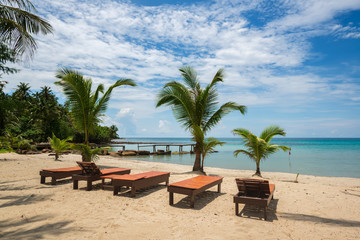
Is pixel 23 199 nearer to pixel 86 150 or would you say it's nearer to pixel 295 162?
pixel 86 150

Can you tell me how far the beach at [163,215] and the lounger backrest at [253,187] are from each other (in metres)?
0.37

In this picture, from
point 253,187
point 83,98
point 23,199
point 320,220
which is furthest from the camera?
point 83,98

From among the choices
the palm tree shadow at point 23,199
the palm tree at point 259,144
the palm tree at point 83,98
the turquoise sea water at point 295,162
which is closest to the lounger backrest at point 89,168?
the palm tree shadow at point 23,199

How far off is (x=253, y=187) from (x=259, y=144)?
5795 mm

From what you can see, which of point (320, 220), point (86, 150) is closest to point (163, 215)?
point (320, 220)

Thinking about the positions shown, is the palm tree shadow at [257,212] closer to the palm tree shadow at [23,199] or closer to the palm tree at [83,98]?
the palm tree shadow at [23,199]

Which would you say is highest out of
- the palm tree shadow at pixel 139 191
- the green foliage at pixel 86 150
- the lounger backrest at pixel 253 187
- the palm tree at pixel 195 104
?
the palm tree at pixel 195 104

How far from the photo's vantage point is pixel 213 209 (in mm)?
4965

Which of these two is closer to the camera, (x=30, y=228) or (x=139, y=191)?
(x=30, y=228)

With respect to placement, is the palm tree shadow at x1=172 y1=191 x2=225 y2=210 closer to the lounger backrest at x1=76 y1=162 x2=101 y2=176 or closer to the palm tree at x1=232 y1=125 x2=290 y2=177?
the lounger backrest at x1=76 y1=162 x2=101 y2=176

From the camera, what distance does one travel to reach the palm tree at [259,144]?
401 inches

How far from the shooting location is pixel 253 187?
4.78 metres

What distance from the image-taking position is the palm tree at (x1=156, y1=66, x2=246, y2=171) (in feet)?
34.9

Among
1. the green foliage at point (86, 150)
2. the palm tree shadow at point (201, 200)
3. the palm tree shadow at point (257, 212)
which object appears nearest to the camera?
the palm tree shadow at point (257, 212)
